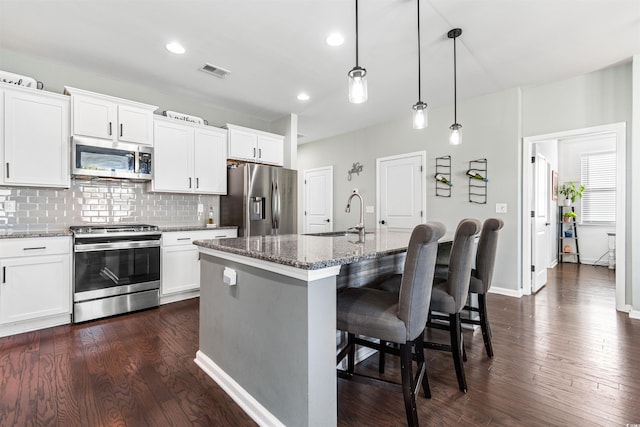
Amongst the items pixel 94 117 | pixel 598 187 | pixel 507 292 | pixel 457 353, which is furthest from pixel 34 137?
pixel 598 187

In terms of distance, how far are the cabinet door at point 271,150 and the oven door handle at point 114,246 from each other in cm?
195

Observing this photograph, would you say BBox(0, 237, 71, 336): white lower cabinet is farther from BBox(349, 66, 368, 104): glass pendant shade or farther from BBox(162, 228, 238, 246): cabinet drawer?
BBox(349, 66, 368, 104): glass pendant shade

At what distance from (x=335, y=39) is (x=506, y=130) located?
8.66 feet

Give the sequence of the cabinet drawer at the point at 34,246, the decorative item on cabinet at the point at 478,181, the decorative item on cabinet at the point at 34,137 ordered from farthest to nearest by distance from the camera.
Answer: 1. the decorative item on cabinet at the point at 478,181
2. the decorative item on cabinet at the point at 34,137
3. the cabinet drawer at the point at 34,246

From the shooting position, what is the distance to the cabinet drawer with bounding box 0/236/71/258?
8.57 feet

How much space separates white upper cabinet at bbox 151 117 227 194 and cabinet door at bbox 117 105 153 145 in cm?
11

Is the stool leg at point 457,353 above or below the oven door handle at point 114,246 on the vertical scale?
below

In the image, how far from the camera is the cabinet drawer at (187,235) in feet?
Result: 11.7

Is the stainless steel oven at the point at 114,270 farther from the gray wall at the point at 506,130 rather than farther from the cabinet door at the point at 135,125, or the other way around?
the gray wall at the point at 506,130

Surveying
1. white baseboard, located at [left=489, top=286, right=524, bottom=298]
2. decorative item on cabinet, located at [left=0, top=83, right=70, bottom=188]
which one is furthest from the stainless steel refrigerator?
white baseboard, located at [left=489, top=286, right=524, bottom=298]

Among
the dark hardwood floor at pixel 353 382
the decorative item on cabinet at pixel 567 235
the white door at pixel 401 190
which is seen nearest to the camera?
the dark hardwood floor at pixel 353 382

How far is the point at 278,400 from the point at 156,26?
2962 mm

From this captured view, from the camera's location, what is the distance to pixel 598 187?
20.0 ft

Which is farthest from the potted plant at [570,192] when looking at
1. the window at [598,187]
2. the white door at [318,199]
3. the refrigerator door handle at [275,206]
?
the refrigerator door handle at [275,206]
